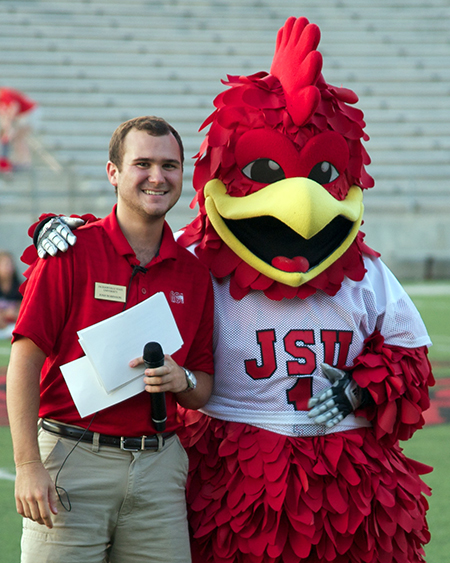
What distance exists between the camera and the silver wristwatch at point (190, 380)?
6.30 ft

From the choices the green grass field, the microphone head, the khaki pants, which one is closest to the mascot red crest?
the microphone head

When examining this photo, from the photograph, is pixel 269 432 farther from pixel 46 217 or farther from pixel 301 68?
pixel 301 68

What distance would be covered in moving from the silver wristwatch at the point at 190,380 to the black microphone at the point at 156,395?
8cm

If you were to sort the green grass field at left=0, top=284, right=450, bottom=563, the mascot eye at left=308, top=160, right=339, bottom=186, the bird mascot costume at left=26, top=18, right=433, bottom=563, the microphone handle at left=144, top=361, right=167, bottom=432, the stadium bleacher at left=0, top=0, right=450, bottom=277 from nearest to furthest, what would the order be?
the microphone handle at left=144, top=361, right=167, bottom=432 < the bird mascot costume at left=26, top=18, right=433, bottom=563 < the mascot eye at left=308, top=160, right=339, bottom=186 < the green grass field at left=0, top=284, right=450, bottom=563 < the stadium bleacher at left=0, top=0, right=450, bottom=277

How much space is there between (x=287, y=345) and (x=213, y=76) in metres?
14.5

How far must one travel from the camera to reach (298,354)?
2.16 meters

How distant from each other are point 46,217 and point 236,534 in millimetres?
1008

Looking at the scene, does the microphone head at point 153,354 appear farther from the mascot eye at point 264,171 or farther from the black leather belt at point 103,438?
the mascot eye at point 264,171

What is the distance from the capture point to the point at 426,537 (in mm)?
2254

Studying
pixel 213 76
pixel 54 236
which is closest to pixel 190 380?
pixel 54 236

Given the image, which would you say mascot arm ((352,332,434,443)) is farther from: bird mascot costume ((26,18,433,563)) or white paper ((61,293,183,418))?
white paper ((61,293,183,418))

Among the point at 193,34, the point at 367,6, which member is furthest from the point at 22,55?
the point at 367,6

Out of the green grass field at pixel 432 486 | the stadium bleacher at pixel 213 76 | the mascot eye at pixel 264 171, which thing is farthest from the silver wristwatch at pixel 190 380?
the stadium bleacher at pixel 213 76

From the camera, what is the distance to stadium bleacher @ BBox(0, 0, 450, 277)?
13539 millimetres
